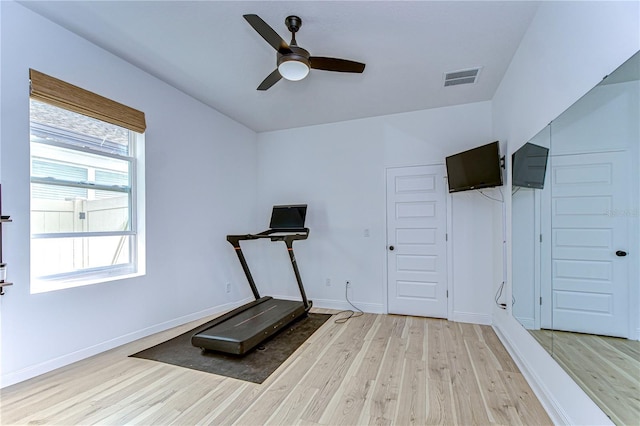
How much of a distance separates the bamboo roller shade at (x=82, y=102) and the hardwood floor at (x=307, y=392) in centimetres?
227

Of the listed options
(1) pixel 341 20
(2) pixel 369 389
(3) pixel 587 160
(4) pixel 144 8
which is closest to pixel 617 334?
(3) pixel 587 160

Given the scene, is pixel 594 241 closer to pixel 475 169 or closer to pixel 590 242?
pixel 590 242

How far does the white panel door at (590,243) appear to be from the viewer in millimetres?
1285

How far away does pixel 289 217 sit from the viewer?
4.28 metres

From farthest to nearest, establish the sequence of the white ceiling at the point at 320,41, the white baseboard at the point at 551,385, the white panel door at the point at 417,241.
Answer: the white panel door at the point at 417,241, the white ceiling at the point at 320,41, the white baseboard at the point at 551,385

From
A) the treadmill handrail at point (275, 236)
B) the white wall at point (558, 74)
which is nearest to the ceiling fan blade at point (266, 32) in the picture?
the white wall at point (558, 74)

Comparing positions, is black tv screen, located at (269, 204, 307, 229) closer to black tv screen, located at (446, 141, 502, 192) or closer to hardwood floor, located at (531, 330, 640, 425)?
black tv screen, located at (446, 141, 502, 192)

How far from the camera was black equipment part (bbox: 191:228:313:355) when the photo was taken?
9.05 ft

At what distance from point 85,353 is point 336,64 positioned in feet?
11.3

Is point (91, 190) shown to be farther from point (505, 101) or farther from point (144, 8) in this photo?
point (505, 101)

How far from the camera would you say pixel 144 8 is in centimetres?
219

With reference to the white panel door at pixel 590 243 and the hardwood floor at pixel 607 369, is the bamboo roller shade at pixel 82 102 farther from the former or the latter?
the hardwood floor at pixel 607 369

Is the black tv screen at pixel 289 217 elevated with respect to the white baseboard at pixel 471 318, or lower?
elevated

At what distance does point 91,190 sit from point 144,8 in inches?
69.7
